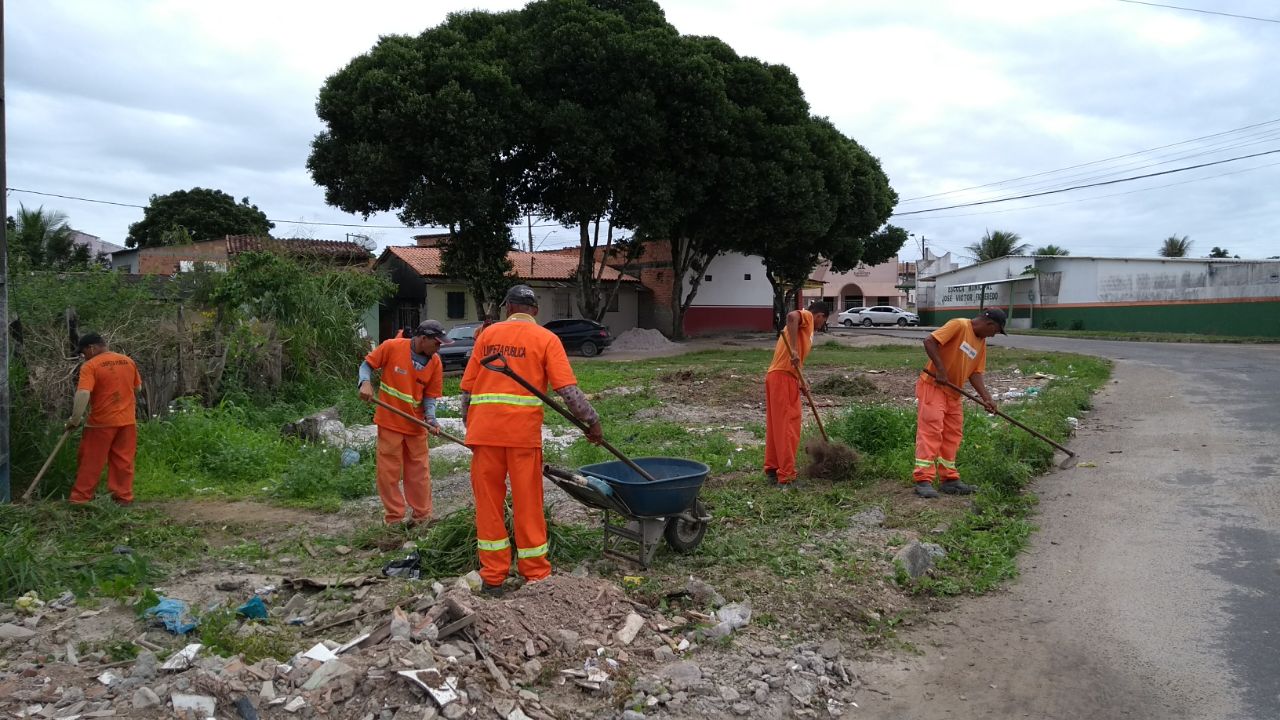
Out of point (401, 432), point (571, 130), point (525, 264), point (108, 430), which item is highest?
point (571, 130)

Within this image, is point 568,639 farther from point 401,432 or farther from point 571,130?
point 571,130

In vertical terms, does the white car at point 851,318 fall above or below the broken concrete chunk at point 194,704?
above

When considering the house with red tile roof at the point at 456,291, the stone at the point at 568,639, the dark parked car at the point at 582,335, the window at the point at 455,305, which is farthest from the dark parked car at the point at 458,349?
the stone at the point at 568,639

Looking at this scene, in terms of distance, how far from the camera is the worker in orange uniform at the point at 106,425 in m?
7.62

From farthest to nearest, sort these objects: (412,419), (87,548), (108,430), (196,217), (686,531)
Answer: (196,217) < (108,430) < (412,419) < (87,548) < (686,531)

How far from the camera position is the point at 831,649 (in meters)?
4.46

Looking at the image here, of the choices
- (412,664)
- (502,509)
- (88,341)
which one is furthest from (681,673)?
(88,341)

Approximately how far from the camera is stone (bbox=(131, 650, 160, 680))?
3.63 meters

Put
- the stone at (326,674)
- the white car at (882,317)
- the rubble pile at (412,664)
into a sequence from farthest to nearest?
the white car at (882,317) → the stone at (326,674) → the rubble pile at (412,664)

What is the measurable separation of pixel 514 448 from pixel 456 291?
29061 millimetres

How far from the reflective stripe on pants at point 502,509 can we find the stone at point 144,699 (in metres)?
1.96

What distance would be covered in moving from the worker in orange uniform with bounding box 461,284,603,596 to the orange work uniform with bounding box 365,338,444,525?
73.8 inches

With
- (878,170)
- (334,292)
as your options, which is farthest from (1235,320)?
(334,292)

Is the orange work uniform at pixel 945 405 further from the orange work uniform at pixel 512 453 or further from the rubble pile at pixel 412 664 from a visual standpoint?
the orange work uniform at pixel 512 453
